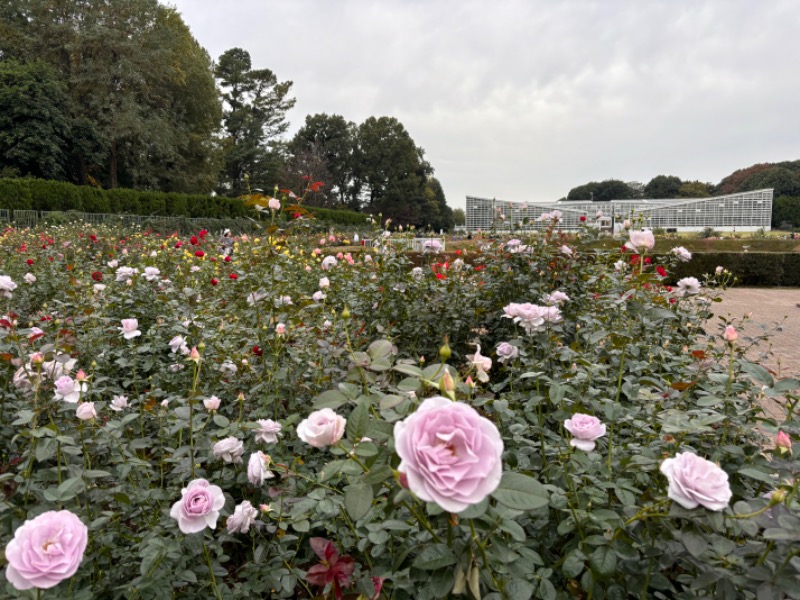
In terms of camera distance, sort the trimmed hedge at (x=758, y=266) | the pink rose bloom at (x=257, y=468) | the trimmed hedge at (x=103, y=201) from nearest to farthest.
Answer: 1. the pink rose bloom at (x=257, y=468)
2. the trimmed hedge at (x=758, y=266)
3. the trimmed hedge at (x=103, y=201)

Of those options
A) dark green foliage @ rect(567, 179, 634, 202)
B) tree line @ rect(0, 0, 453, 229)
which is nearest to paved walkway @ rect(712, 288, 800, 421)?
tree line @ rect(0, 0, 453, 229)

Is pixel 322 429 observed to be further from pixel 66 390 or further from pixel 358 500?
pixel 66 390

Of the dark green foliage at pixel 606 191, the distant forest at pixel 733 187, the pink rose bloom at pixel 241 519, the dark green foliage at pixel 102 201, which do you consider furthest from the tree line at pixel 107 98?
the dark green foliage at pixel 606 191

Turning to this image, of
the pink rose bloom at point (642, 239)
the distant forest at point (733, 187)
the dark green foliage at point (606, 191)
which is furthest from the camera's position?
the dark green foliage at point (606, 191)

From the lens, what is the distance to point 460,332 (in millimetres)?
2895

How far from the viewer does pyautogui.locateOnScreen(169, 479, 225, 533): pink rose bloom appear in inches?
37.4

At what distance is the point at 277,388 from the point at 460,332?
1309 millimetres

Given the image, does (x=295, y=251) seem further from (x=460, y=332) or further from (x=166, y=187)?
(x=166, y=187)

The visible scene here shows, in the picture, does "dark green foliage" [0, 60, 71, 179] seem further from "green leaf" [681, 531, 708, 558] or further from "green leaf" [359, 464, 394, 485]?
"green leaf" [681, 531, 708, 558]

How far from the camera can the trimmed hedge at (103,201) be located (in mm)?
15133

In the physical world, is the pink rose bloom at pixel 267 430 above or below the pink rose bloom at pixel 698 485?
below

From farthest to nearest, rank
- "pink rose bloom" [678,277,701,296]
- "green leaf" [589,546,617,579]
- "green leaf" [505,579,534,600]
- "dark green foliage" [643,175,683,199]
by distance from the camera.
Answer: "dark green foliage" [643,175,683,199] → "pink rose bloom" [678,277,701,296] → "green leaf" [589,546,617,579] → "green leaf" [505,579,534,600]

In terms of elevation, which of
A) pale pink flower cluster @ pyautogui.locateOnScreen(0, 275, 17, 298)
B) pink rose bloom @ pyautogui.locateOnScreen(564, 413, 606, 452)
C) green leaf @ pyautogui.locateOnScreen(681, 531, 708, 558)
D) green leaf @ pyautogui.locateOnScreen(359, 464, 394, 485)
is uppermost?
pale pink flower cluster @ pyautogui.locateOnScreen(0, 275, 17, 298)

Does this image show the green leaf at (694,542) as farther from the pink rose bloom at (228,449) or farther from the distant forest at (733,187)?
the distant forest at (733,187)
